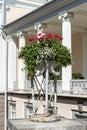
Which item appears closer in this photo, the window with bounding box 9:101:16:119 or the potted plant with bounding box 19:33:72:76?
the potted plant with bounding box 19:33:72:76

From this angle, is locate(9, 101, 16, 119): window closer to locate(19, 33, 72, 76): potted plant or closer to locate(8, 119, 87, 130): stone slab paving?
locate(19, 33, 72, 76): potted plant

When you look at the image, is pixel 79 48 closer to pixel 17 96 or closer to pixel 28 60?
pixel 17 96

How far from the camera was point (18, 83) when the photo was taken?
18188 mm

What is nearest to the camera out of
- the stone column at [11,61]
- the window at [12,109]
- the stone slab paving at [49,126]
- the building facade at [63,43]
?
the stone slab paving at [49,126]

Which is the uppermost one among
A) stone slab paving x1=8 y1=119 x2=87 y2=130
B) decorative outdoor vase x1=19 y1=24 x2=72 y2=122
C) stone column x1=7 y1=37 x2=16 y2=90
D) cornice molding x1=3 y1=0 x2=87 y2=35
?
cornice molding x1=3 y1=0 x2=87 y2=35

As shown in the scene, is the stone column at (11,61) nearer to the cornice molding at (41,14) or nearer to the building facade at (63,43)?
the building facade at (63,43)

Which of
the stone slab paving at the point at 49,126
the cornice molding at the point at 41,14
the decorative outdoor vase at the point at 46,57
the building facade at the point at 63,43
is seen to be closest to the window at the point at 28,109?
the building facade at the point at 63,43

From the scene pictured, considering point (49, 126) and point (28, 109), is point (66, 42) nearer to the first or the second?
point (28, 109)

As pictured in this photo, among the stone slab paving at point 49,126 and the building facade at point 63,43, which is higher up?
the building facade at point 63,43

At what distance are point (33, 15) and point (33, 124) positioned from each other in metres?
9.46

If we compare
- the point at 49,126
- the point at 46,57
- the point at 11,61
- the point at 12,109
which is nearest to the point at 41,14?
the point at 11,61

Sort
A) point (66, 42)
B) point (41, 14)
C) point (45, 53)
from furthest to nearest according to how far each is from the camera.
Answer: point (41, 14)
point (66, 42)
point (45, 53)

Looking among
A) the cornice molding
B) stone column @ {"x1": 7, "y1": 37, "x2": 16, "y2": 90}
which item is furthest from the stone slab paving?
stone column @ {"x1": 7, "y1": 37, "x2": 16, "y2": 90}

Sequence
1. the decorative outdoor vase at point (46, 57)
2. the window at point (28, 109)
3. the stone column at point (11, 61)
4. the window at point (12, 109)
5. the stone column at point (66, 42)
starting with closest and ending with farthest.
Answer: the decorative outdoor vase at point (46, 57), the stone column at point (66, 42), the window at point (28, 109), the window at point (12, 109), the stone column at point (11, 61)
